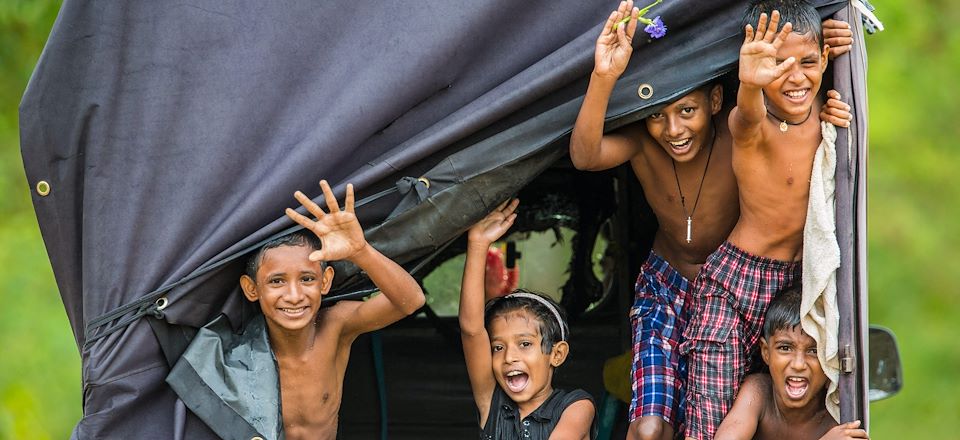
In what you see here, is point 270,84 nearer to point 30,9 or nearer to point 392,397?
→ point 392,397

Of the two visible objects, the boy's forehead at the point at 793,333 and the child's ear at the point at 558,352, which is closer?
the boy's forehead at the point at 793,333

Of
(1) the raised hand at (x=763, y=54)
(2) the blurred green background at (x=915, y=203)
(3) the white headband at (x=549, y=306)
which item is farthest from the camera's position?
(2) the blurred green background at (x=915, y=203)

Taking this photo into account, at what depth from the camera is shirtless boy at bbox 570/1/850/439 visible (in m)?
3.57

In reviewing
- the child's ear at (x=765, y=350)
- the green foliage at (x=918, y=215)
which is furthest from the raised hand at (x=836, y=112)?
the green foliage at (x=918, y=215)

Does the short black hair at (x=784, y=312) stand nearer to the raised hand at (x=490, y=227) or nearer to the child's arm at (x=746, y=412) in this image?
the child's arm at (x=746, y=412)

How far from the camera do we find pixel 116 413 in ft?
10.9

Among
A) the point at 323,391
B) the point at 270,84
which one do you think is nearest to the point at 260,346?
the point at 323,391

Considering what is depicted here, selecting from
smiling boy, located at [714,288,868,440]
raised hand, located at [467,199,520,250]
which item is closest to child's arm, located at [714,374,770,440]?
smiling boy, located at [714,288,868,440]

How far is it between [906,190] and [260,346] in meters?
6.97

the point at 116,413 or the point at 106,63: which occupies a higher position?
the point at 106,63

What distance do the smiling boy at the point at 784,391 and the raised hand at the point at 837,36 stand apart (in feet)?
2.19

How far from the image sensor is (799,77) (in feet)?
11.0

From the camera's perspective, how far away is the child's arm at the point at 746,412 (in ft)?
11.7

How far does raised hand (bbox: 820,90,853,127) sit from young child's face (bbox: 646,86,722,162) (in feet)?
1.09
